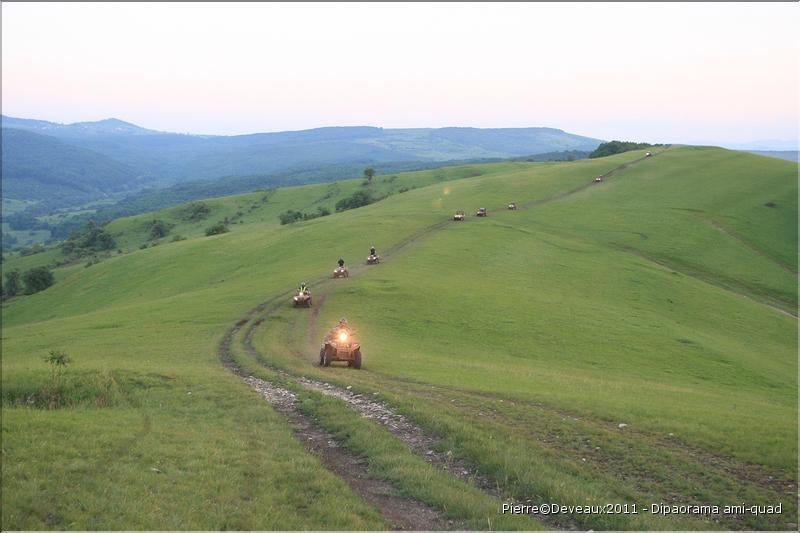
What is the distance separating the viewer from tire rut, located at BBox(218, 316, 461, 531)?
1241 cm

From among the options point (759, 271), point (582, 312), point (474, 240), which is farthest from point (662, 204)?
point (582, 312)

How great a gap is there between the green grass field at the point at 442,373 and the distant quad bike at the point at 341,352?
703 mm

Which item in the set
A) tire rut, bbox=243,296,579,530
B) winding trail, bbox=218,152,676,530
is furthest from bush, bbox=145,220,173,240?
tire rut, bbox=243,296,579,530

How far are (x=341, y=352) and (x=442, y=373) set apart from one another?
5.51 meters

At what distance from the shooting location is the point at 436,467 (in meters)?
15.3

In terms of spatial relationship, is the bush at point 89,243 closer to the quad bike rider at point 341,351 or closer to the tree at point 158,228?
the tree at point 158,228

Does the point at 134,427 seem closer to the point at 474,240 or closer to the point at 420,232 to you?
the point at 474,240

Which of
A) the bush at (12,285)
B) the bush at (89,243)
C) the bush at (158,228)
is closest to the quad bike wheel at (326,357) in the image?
the bush at (12,285)

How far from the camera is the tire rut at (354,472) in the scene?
12414 millimetres

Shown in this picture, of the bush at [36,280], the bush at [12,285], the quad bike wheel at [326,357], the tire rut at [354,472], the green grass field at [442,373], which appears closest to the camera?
the tire rut at [354,472]

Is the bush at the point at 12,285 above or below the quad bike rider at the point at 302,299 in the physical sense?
below

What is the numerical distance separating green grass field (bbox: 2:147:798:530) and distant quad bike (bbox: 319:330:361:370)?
0.70 meters

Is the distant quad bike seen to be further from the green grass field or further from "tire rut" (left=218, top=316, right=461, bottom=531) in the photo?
"tire rut" (left=218, top=316, right=461, bottom=531)

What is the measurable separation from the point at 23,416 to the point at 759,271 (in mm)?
84983
